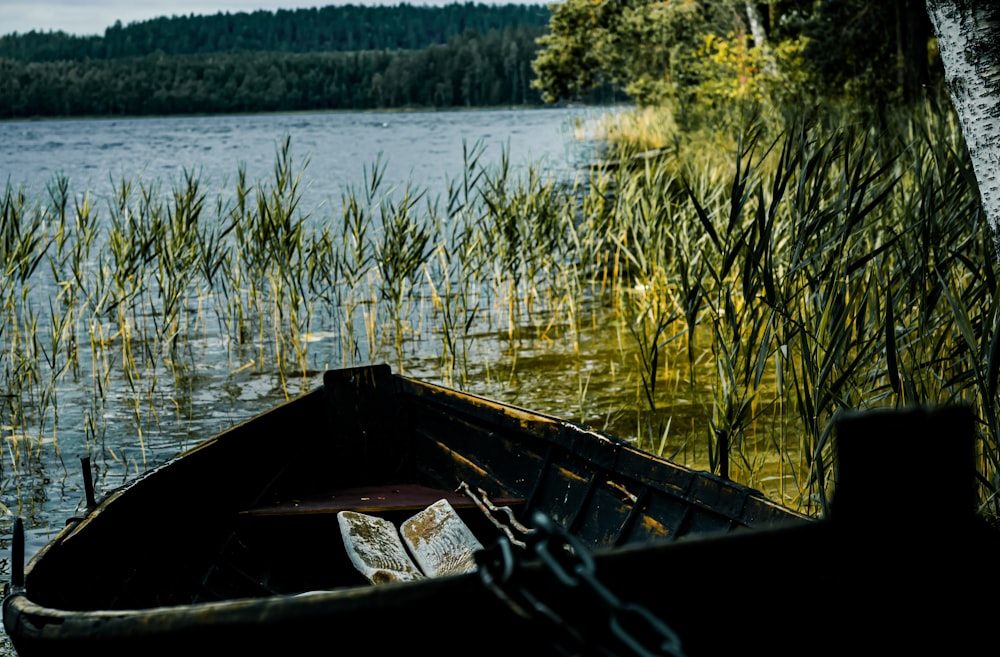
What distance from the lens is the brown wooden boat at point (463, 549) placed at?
3.30ft

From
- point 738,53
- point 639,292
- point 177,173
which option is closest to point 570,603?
point 639,292

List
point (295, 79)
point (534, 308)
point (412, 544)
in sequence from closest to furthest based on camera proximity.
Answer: point (412, 544)
point (534, 308)
point (295, 79)

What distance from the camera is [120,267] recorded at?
6.39 meters

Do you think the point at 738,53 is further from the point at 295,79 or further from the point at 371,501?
the point at 295,79

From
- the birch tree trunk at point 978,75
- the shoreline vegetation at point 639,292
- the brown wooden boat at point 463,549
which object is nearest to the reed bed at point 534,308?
the shoreline vegetation at point 639,292

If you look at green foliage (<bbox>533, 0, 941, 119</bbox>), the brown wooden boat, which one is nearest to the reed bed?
the brown wooden boat

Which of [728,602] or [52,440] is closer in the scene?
[728,602]

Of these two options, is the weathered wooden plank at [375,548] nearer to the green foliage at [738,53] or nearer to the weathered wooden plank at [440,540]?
the weathered wooden plank at [440,540]

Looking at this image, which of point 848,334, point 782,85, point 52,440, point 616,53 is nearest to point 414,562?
point 848,334

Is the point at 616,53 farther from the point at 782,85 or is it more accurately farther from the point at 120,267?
the point at 120,267

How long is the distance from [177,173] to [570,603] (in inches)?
1069

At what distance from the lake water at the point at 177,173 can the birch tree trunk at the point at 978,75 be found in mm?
3495

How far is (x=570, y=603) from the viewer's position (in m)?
1.08

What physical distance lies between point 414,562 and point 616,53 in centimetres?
2318
